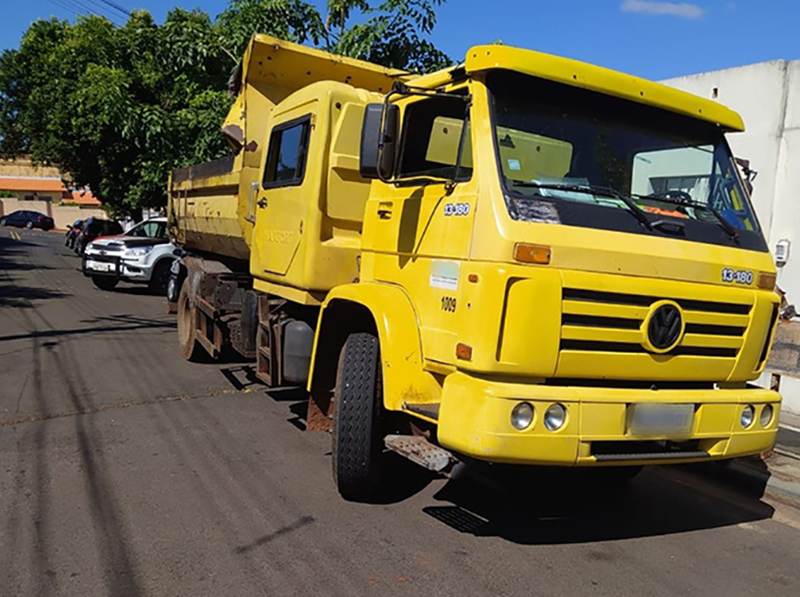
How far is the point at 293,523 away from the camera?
4.46m

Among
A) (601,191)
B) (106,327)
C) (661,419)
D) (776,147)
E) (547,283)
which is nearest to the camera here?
(547,283)

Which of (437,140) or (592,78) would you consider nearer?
(592,78)

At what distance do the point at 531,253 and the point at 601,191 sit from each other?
2.49 ft

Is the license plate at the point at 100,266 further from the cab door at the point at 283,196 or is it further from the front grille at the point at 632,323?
the front grille at the point at 632,323

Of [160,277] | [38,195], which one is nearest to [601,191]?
[160,277]

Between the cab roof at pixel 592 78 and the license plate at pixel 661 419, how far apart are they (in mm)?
1813

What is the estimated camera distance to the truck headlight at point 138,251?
651 inches

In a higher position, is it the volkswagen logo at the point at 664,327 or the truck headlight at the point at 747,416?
the volkswagen logo at the point at 664,327

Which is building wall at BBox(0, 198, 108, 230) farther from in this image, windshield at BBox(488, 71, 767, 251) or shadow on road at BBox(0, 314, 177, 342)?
windshield at BBox(488, 71, 767, 251)

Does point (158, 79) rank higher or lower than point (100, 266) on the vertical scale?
higher

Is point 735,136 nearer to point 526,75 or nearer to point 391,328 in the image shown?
point 526,75

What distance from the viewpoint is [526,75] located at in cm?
393

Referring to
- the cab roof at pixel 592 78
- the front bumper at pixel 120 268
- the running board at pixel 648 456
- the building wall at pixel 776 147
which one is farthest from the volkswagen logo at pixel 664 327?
the front bumper at pixel 120 268

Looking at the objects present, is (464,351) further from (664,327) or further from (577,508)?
(577,508)
